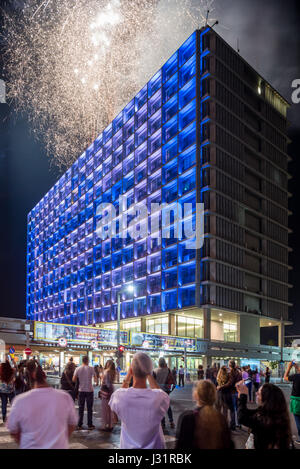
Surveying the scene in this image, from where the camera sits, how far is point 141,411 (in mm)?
4352

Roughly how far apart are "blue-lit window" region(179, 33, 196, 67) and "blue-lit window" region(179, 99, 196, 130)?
6194 millimetres

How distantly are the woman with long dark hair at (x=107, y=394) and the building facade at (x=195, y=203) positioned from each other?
41.2 meters

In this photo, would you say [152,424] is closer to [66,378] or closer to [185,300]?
[66,378]

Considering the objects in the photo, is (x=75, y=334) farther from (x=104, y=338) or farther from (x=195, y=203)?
(x=195, y=203)

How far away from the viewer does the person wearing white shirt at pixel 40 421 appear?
4.10 metres

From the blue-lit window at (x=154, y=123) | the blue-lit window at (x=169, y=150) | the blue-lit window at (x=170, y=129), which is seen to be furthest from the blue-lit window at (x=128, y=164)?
the blue-lit window at (x=170, y=129)

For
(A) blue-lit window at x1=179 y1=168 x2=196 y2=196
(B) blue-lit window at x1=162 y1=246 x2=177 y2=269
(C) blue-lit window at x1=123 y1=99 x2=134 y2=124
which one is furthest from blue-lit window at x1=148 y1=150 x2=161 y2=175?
(B) blue-lit window at x1=162 y1=246 x2=177 y2=269

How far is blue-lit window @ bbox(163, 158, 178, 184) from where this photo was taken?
5950cm

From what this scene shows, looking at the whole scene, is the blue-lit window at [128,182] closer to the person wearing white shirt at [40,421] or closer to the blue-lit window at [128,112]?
the blue-lit window at [128,112]

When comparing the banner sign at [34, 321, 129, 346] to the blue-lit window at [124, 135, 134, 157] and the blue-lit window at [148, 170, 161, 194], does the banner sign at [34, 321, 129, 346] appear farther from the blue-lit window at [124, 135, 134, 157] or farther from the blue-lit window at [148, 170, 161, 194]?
the blue-lit window at [124, 135, 134, 157]

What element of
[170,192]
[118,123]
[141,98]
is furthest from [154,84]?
[170,192]

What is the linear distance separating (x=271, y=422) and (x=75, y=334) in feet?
131

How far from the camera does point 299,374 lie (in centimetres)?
980
